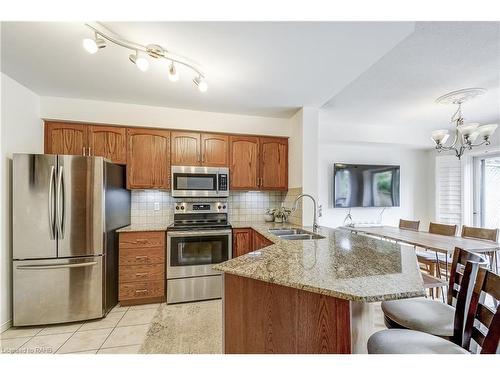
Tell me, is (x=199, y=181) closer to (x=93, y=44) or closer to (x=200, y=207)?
(x=200, y=207)

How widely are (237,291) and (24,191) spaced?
2360mm

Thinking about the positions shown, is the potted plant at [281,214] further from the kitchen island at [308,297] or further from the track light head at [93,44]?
the track light head at [93,44]

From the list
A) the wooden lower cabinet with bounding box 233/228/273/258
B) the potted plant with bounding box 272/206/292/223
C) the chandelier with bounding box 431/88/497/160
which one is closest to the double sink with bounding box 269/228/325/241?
the wooden lower cabinet with bounding box 233/228/273/258

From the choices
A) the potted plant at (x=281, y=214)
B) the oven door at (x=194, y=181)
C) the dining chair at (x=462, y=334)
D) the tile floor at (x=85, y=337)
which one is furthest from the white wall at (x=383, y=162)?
the tile floor at (x=85, y=337)

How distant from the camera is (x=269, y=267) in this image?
1191 millimetres

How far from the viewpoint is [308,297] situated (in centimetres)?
104

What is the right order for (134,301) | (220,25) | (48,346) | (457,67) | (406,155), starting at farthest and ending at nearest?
(406,155)
(134,301)
(457,67)
(48,346)
(220,25)

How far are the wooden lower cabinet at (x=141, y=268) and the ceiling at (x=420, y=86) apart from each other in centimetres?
295

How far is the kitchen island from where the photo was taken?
0.95 metres

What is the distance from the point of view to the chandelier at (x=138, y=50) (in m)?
1.51

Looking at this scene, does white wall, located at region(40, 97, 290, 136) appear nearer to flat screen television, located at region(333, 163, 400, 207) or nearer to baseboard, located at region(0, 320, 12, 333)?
flat screen television, located at region(333, 163, 400, 207)

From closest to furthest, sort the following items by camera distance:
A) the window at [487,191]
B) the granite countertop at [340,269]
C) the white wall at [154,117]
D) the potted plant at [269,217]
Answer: the granite countertop at [340,269] < the white wall at [154,117] < the potted plant at [269,217] < the window at [487,191]
